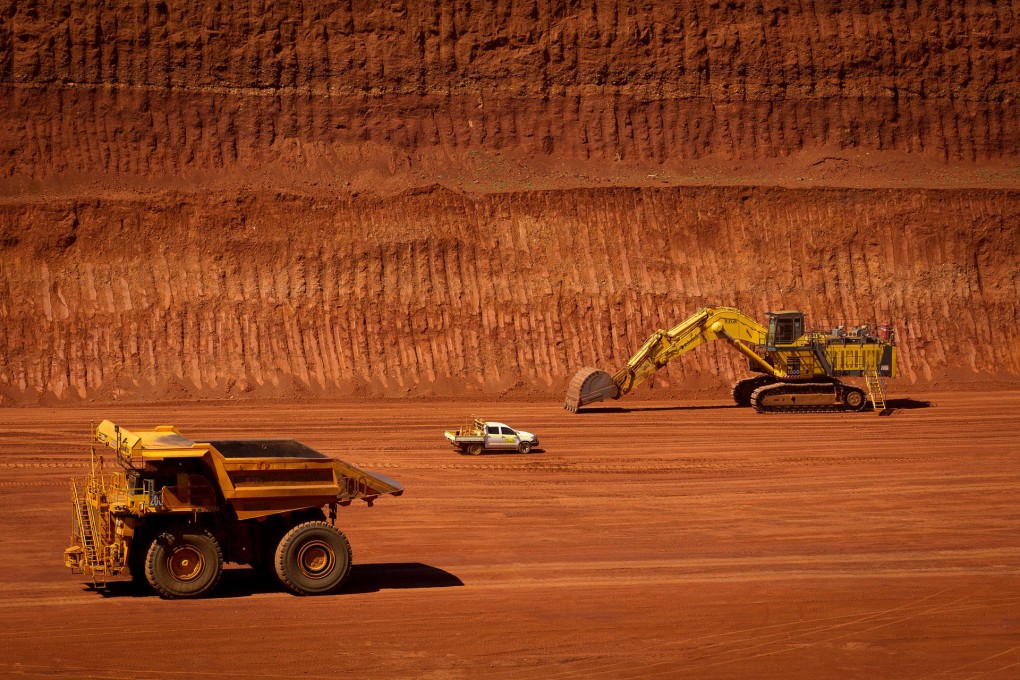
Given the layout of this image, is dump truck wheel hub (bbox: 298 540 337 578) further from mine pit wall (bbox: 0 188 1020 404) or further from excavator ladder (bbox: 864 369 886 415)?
mine pit wall (bbox: 0 188 1020 404)

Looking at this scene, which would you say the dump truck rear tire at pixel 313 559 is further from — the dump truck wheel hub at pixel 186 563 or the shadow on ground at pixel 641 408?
the shadow on ground at pixel 641 408

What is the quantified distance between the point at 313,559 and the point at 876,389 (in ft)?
89.0

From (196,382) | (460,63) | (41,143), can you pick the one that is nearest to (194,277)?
(196,382)

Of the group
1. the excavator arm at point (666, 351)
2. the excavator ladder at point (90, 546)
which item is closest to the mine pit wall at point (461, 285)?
the excavator arm at point (666, 351)

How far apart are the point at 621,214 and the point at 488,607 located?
3278 centimetres

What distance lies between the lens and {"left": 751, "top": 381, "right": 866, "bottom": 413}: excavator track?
120 feet

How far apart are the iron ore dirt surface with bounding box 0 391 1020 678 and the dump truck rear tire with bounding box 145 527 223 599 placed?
8.3 inches

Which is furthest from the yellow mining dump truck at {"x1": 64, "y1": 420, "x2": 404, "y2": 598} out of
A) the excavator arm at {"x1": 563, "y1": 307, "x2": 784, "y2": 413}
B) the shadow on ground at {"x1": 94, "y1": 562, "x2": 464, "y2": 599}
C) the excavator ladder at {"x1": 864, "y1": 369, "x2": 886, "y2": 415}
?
the excavator ladder at {"x1": 864, "y1": 369, "x2": 886, "y2": 415}

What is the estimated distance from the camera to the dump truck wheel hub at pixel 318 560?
15.2 meters

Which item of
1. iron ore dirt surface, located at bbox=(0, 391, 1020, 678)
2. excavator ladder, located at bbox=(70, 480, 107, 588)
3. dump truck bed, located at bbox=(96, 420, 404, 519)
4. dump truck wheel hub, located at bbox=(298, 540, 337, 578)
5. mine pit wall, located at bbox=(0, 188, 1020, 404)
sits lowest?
iron ore dirt surface, located at bbox=(0, 391, 1020, 678)

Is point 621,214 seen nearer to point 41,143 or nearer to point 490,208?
point 490,208

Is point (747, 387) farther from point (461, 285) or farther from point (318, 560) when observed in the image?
point (318, 560)

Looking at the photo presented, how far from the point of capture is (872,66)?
53.9 meters

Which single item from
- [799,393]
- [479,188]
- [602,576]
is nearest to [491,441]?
[602,576]
